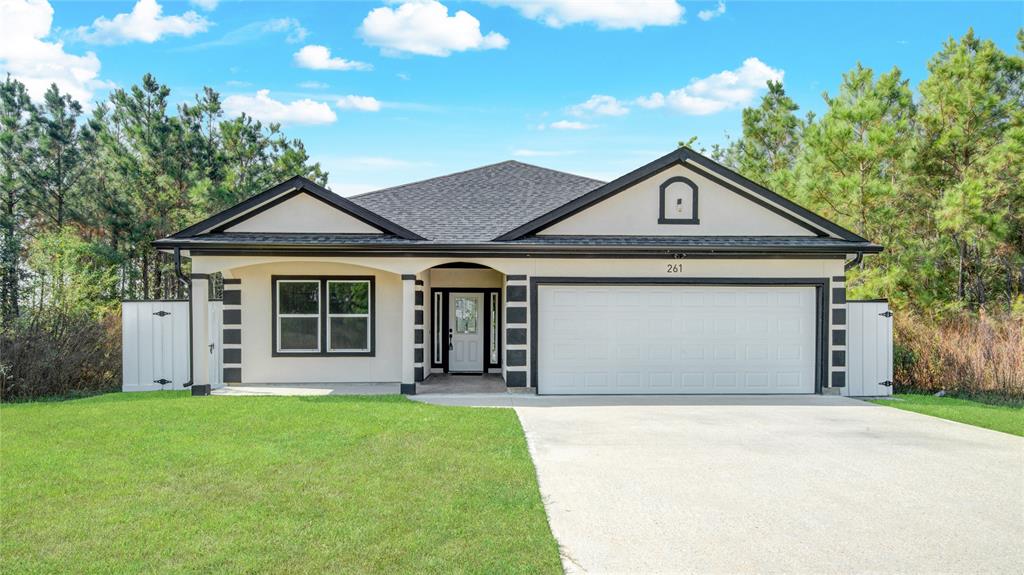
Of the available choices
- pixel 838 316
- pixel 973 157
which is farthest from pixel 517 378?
pixel 973 157

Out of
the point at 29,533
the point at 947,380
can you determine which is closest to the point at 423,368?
the point at 29,533

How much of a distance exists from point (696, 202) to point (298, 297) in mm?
8482

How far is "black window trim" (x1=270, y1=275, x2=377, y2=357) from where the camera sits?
14086 millimetres

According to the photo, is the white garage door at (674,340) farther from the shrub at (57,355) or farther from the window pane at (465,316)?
the shrub at (57,355)

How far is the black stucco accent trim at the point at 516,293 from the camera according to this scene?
12836 mm

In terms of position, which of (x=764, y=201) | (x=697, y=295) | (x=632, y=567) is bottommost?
(x=632, y=567)

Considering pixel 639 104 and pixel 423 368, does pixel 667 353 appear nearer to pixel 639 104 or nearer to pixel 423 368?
pixel 423 368

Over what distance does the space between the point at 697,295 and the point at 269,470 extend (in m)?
8.83

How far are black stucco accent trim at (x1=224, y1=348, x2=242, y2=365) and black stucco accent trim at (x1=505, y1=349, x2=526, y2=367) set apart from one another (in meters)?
5.80

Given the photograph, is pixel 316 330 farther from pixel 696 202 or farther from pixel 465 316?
pixel 696 202

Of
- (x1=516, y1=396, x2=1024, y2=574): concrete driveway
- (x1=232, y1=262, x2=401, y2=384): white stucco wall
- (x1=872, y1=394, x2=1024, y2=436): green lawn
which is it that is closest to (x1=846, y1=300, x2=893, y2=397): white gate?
(x1=872, y1=394, x2=1024, y2=436): green lawn

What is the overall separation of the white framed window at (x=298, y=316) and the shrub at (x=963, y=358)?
12.5 meters

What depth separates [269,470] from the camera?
6902 mm

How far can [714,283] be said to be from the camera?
42.5 ft
